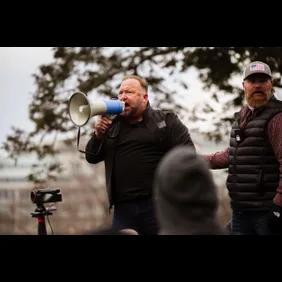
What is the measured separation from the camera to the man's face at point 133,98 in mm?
3854

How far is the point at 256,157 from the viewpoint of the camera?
11.3 ft

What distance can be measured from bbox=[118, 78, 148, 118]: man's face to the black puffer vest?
2.35 ft

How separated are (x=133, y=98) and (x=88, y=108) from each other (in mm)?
322

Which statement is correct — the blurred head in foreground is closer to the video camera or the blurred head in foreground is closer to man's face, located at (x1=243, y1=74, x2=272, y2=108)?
man's face, located at (x1=243, y1=74, x2=272, y2=108)

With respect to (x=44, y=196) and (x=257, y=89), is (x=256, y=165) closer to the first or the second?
(x=257, y=89)

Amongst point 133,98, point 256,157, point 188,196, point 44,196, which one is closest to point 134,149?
point 133,98

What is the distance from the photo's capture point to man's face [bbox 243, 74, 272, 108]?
3.49 meters

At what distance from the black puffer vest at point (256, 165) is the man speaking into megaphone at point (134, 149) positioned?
1.38 feet

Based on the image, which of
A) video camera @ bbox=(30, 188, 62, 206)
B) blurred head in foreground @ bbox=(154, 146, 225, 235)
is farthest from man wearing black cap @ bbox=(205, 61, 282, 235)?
blurred head in foreground @ bbox=(154, 146, 225, 235)

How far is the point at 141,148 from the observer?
12.5 feet

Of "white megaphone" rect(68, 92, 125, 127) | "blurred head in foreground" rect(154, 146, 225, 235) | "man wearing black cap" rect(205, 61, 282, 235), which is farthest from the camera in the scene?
"white megaphone" rect(68, 92, 125, 127)
